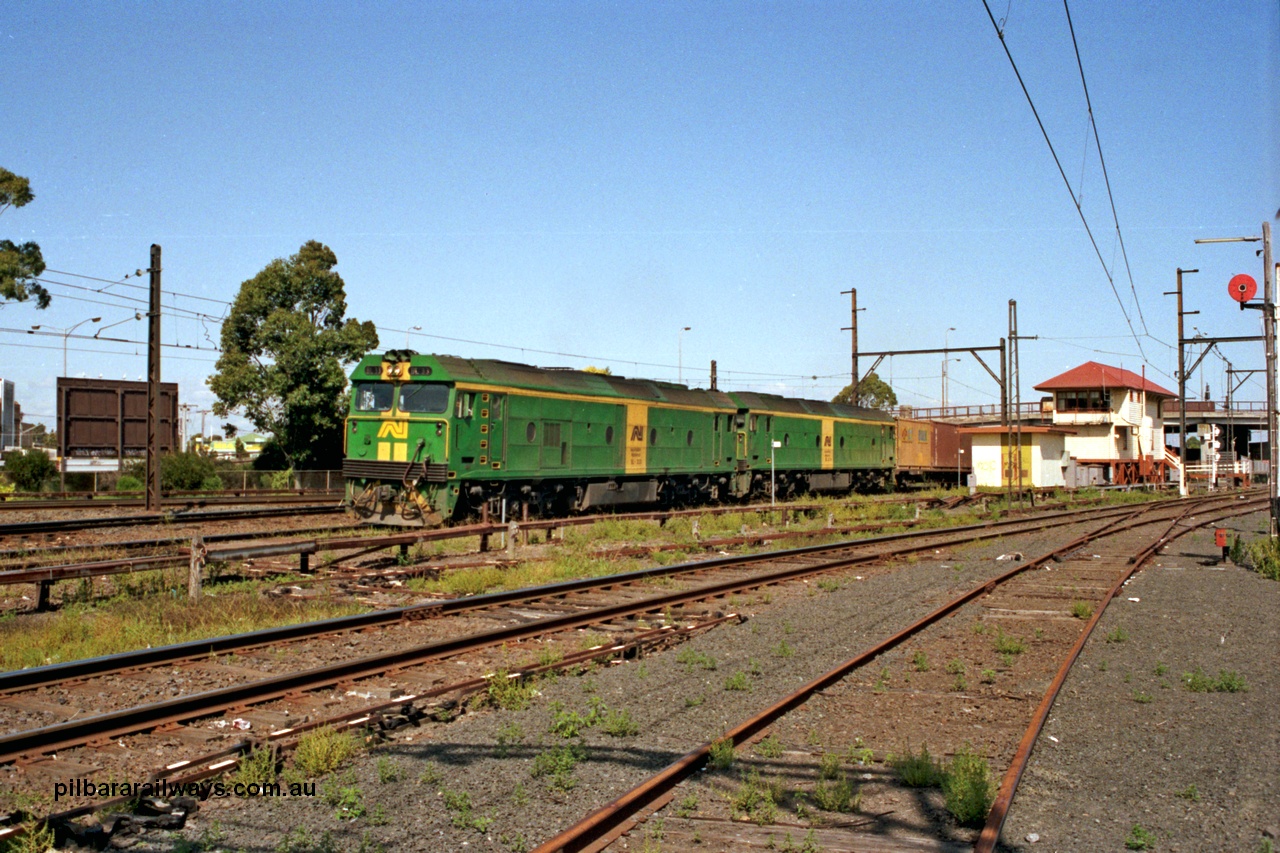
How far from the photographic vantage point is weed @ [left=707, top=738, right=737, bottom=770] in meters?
6.54

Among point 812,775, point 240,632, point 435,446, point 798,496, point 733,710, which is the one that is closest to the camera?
point 812,775

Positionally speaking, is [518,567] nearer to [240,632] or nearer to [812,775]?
[240,632]

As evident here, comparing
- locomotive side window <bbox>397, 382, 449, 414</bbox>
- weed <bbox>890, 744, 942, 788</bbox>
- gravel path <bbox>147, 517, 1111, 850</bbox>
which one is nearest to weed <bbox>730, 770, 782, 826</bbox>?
gravel path <bbox>147, 517, 1111, 850</bbox>

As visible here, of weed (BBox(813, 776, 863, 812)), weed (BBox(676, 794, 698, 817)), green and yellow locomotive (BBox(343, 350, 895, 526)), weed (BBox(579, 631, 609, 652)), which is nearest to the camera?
weed (BBox(676, 794, 698, 817))

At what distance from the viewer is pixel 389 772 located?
632cm

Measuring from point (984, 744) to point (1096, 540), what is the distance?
19.6 metres

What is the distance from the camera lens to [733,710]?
8070 millimetres

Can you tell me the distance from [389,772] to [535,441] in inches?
639

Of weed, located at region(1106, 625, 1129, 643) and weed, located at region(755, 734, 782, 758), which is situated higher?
weed, located at region(1106, 625, 1129, 643)

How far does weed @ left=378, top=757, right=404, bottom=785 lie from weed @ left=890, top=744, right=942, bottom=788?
320 cm

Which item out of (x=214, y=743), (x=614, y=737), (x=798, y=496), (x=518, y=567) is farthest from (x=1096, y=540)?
(x=214, y=743)

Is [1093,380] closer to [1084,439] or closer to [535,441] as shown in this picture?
[1084,439]

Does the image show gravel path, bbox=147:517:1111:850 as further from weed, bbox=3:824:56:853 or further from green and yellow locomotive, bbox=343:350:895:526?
green and yellow locomotive, bbox=343:350:895:526

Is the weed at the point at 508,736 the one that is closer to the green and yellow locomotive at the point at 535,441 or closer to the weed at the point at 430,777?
the weed at the point at 430,777
